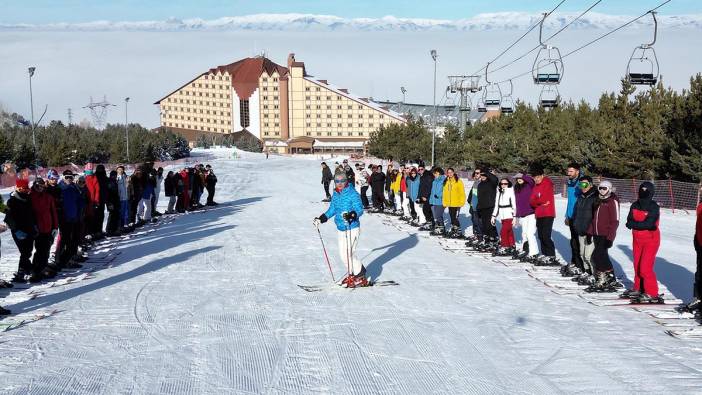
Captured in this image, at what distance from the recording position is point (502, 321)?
26.0ft

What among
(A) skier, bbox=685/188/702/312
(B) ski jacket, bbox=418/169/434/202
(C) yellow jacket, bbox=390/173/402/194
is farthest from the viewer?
(C) yellow jacket, bbox=390/173/402/194

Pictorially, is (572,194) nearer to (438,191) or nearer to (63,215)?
(438,191)

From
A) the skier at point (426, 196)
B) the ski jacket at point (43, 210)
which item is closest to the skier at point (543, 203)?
the skier at point (426, 196)

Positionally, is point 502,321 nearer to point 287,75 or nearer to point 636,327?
point 636,327

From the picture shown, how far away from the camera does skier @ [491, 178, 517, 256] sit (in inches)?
507

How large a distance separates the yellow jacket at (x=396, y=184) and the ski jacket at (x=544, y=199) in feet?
32.3

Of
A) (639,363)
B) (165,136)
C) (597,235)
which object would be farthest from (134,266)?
(165,136)

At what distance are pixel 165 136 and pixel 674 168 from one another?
3551 inches

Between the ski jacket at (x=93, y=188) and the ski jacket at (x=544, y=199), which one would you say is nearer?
the ski jacket at (x=544, y=199)

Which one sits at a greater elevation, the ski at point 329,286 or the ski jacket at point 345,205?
the ski jacket at point 345,205

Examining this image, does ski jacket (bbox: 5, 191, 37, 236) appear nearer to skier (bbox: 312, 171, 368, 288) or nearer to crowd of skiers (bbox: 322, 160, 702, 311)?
skier (bbox: 312, 171, 368, 288)

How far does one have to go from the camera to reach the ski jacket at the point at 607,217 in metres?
9.21

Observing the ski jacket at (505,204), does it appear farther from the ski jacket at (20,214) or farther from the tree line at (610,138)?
the tree line at (610,138)

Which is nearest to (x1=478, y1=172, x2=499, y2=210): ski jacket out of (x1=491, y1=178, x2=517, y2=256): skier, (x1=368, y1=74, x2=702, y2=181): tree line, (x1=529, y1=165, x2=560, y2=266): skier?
(x1=491, y1=178, x2=517, y2=256): skier
